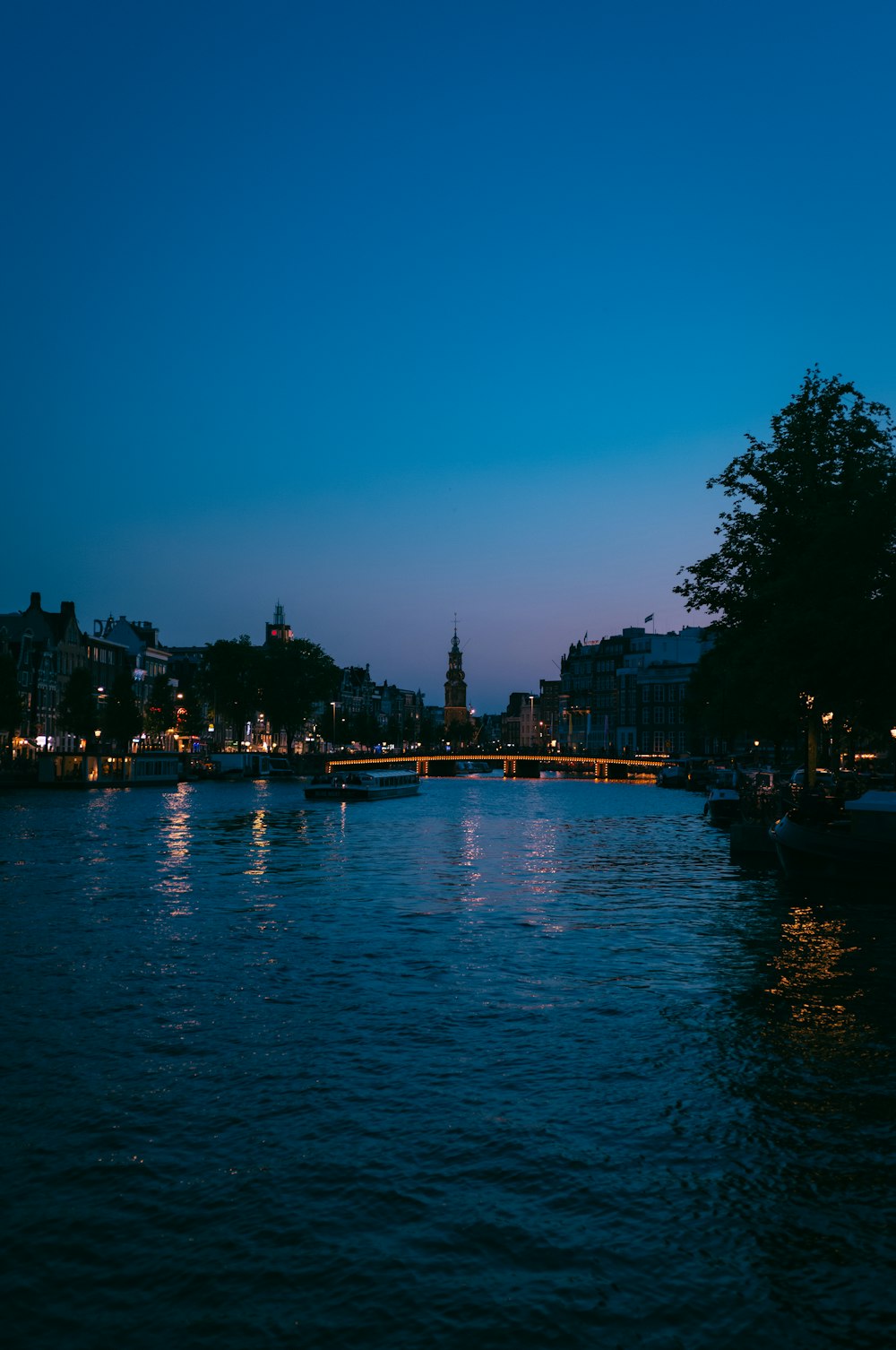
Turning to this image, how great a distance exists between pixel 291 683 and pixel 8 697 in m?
72.1

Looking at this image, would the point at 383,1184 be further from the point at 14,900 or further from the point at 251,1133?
the point at 14,900

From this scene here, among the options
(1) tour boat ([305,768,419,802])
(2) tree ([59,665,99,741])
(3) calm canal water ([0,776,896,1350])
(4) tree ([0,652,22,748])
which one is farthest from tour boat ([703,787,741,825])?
(2) tree ([59,665,99,741])

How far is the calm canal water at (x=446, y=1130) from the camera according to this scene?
9805mm

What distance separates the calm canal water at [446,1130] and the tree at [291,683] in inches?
5687

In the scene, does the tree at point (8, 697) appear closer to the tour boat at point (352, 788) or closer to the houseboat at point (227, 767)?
the tour boat at point (352, 788)

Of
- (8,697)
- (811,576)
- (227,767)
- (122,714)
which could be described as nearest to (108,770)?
(8,697)

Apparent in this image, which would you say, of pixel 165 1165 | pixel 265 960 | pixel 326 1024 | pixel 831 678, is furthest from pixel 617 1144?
pixel 831 678

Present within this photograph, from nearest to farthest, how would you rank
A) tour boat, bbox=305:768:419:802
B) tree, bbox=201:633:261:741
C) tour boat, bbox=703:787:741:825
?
tour boat, bbox=703:787:741:825, tour boat, bbox=305:768:419:802, tree, bbox=201:633:261:741

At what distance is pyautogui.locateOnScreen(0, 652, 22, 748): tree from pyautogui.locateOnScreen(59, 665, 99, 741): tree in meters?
22.8

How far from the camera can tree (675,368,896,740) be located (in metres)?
44.8

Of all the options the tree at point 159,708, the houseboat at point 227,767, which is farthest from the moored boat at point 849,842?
the tree at point 159,708

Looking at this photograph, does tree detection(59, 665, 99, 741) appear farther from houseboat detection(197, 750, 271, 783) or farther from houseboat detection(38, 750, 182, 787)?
houseboat detection(197, 750, 271, 783)

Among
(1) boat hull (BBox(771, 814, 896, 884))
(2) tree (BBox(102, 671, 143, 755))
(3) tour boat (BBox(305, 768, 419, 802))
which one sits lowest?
(3) tour boat (BBox(305, 768, 419, 802))

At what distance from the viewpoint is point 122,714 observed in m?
145
